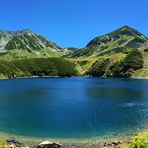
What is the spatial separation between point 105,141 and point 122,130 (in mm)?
8605

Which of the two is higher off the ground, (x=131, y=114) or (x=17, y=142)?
(x=131, y=114)

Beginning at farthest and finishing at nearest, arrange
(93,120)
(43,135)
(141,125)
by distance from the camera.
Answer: (93,120)
(141,125)
(43,135)

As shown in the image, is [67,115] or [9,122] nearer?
[9,122]

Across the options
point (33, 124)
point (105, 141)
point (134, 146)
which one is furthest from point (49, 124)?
point (134, 146)

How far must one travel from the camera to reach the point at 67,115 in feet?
196

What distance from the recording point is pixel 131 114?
61.0 metres

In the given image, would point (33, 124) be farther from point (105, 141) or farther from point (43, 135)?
point (105, 141)

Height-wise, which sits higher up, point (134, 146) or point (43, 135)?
point (134, 146)

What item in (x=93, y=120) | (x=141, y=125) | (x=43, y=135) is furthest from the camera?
(x=93, y=120)

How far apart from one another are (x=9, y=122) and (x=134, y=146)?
40725 mm

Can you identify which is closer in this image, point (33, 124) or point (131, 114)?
point (33, 124)

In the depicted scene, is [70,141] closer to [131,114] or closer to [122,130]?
[122,130]

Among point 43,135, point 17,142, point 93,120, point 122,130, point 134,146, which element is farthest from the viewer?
point 93,120

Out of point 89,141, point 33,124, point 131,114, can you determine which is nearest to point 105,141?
point 89,141
